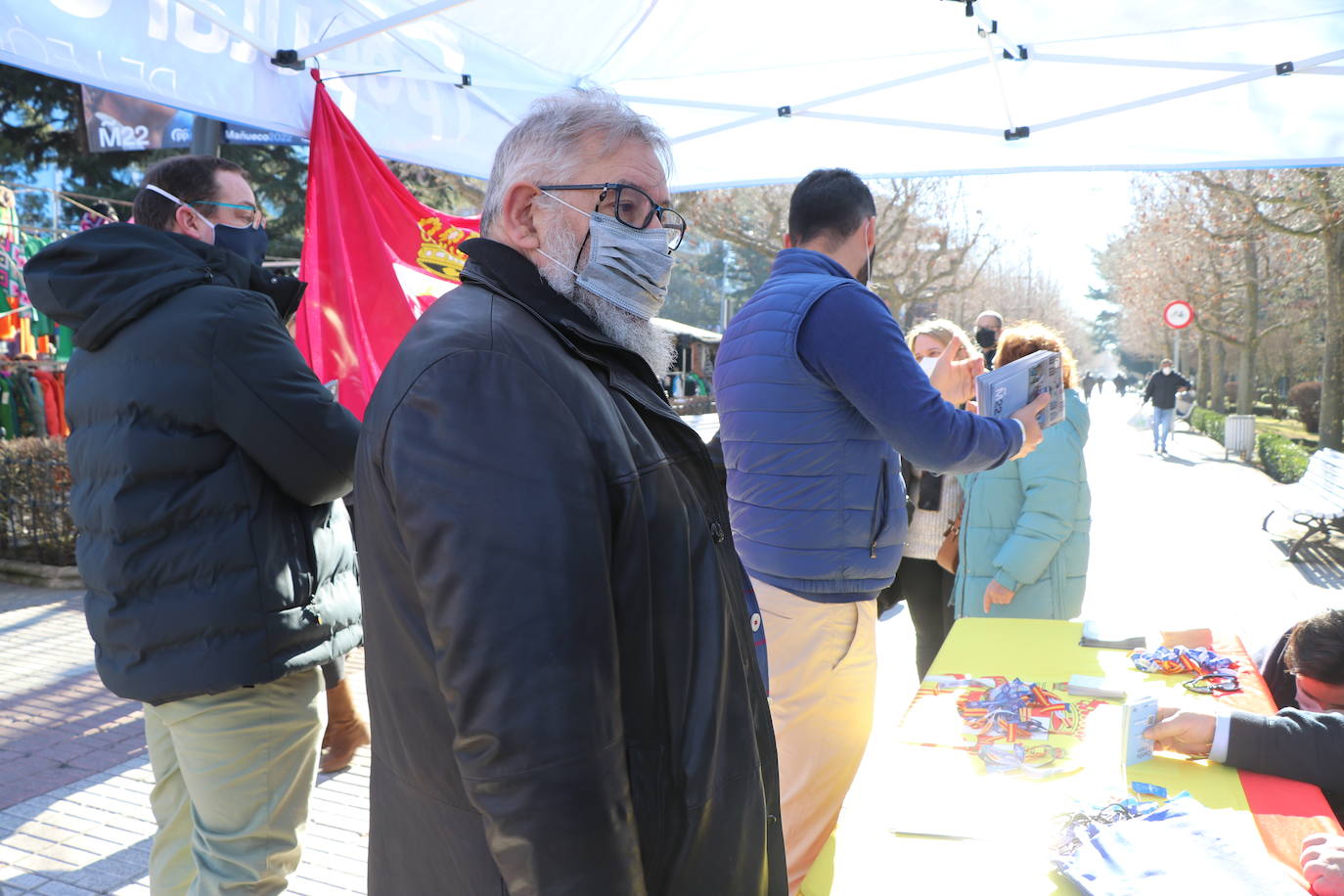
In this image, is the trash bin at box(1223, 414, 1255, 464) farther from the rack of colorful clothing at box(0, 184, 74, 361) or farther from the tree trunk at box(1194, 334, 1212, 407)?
the rack of colorful clothing at box(0, 184, 74, 361)

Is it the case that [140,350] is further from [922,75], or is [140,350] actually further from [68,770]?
[922,75]

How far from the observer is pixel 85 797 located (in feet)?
14.1

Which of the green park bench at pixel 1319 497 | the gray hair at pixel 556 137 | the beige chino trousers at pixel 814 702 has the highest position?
the gray hair at pixel 556 137

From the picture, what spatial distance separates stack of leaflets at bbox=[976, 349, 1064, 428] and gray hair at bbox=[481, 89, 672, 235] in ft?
5.88

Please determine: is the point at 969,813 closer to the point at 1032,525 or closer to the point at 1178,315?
the point at 1032,525

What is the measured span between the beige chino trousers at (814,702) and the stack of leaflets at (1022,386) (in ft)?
2.39

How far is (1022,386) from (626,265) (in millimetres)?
1894

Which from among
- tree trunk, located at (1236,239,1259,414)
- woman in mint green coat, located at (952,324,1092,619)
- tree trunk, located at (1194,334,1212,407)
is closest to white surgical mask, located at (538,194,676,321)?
woman in mint green coat, located at (952,324,1092,619)

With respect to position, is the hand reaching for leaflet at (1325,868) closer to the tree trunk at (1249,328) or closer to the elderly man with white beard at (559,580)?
the elderly man with white beard at (559,580)

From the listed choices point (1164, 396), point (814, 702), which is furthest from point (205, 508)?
point (1164, 396)

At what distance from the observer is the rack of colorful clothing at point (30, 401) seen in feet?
39.8

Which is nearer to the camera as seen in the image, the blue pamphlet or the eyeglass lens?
the eyeglass lens

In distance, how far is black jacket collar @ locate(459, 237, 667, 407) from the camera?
1.33 meters

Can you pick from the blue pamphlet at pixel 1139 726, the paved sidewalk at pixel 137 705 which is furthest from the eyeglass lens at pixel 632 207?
the blue pamphlet at pixel 1139 726
